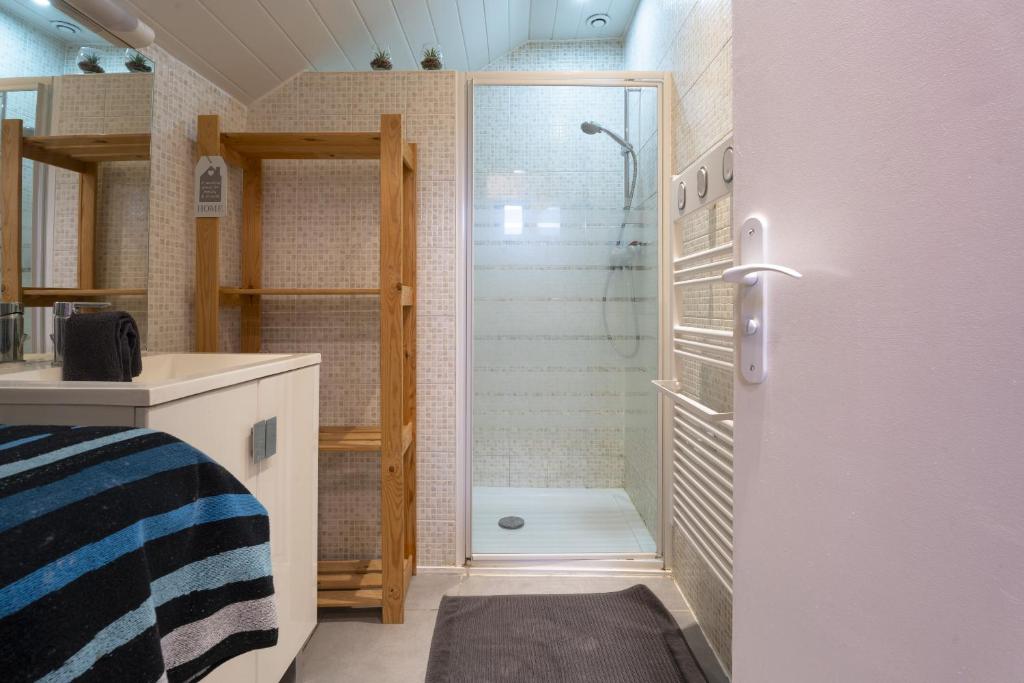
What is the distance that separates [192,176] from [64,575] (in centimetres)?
164

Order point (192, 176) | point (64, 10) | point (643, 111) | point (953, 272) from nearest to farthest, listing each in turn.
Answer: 1. point (953, 272)
2. point (64, 10)
3. point (192, 176)
4. point (643, 111)

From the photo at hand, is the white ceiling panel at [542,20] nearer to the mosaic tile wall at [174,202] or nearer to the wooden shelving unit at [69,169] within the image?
the mosaic tile wall at [174,202]

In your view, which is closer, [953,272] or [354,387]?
[953,272]

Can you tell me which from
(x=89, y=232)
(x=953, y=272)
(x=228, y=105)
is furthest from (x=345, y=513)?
(x=953, y=272)

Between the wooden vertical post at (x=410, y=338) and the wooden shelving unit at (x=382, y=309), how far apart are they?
0.01 metres

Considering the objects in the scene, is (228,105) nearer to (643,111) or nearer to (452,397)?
(452,397)

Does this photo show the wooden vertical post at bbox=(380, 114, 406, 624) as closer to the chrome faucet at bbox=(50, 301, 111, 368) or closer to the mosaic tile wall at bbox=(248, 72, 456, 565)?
the mosaic tile wall at bbox=(248, 72, 456, 565)

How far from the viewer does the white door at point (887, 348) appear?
1.25 ft

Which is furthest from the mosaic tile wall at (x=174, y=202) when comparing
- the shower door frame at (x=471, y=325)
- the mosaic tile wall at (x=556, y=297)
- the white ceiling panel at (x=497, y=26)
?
the white ceiling panel at (x=497, y=26)

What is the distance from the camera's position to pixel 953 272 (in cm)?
42

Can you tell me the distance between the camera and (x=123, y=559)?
20.1 inches

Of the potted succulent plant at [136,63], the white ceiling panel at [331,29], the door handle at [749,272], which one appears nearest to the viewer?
the door handle at [749,272]

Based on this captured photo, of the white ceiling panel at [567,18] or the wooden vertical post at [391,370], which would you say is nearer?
the wooden vertical post at [391,370]

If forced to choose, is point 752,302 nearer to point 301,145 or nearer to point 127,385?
point 127,385
